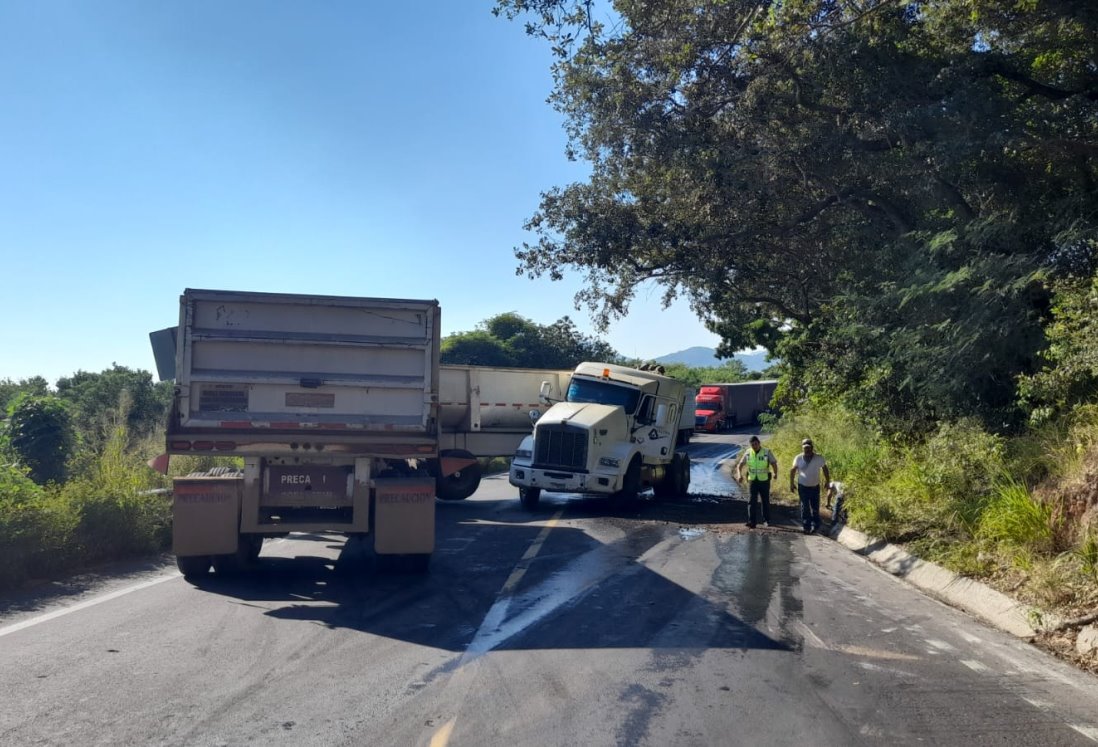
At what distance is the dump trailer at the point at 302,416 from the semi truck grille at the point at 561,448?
295 inches

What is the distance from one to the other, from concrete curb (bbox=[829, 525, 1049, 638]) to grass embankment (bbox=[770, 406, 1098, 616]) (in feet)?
0.44

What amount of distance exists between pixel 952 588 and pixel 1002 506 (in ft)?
4.19

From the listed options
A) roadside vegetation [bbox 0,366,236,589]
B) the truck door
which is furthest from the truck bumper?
roadside vegetation [bbox 0,366,236,589]

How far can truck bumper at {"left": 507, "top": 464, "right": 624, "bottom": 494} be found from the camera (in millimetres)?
17453

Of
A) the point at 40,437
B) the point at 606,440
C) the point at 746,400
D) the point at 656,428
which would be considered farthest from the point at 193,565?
the point at 746,400

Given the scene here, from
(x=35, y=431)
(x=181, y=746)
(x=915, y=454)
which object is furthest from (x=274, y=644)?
(x=915, y=454)

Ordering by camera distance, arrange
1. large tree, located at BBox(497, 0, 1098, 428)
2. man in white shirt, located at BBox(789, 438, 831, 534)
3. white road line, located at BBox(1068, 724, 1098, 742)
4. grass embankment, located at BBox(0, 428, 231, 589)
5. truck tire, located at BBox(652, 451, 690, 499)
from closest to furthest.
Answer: white road line, located at BBox(1068, 724, 1098, 742) → grass embankment, located at BBox(0, 428, 231, 589) → large tree, located at BBox(497, 0, 1098, 428) → man in white shirt, located at BBox(789, 438, 831, 534) → truck tire, located at BBox(652, 451, 690, 499)

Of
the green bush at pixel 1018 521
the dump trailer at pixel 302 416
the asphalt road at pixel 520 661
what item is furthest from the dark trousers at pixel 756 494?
the dump trailer at pixel 302 416

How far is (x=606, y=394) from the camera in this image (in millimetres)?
18984

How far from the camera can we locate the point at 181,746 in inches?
197

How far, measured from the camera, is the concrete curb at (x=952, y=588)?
8203mm

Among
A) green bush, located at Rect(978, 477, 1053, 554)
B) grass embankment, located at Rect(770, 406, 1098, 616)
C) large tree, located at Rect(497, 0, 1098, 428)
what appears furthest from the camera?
large tree, located at Rect(497, 0, 1098, 428)

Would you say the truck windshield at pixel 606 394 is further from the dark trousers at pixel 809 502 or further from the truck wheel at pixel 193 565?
the truck wheel at pixel 193 565

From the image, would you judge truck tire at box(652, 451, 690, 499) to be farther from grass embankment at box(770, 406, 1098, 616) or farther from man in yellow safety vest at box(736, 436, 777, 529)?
grass embankment at box(770, 406, 1098, 616)
